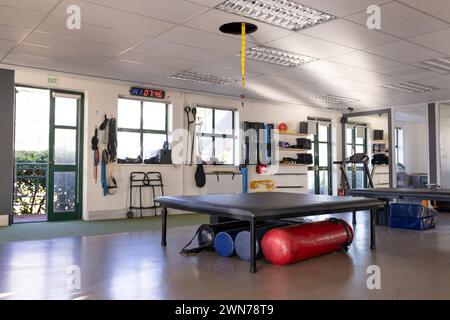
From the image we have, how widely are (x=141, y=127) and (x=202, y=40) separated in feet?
11.1

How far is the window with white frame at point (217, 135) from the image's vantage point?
895 cm

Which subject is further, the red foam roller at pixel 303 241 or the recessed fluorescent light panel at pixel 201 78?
the recessed fluorescent light panel at pixel 201 78

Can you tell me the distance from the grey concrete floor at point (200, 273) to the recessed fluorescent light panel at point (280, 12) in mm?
2688

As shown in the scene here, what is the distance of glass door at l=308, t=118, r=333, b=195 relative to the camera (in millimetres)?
11125

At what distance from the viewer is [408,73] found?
23.1 ft

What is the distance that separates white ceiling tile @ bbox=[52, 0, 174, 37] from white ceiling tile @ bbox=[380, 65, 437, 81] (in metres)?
4.16

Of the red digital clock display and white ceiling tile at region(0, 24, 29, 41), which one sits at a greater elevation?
white ceiling tile at region(0, 24, 29, 41)

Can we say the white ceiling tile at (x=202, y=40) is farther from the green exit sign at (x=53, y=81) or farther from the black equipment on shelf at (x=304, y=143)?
the black equipment on shelf at (x=304, y=143)

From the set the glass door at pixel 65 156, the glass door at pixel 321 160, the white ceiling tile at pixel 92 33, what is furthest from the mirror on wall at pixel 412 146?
the white ceiling tile at pixel 92 33

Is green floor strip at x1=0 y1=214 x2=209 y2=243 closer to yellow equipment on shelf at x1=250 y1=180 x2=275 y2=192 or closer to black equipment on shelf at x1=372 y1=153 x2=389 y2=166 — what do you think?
yellow equipment on shelf at x1=250 y1=180 x2=275 y2=192

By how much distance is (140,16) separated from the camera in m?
4.43

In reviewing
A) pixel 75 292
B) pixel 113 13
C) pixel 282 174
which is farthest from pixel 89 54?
pixel 282 174

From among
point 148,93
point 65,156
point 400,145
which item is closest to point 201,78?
point 148,93

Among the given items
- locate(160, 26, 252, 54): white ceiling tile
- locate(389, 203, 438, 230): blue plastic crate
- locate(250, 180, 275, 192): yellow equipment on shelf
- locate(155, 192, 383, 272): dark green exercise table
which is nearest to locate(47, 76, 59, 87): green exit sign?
locate(160, 26, 252, 54): white ceiling tile
